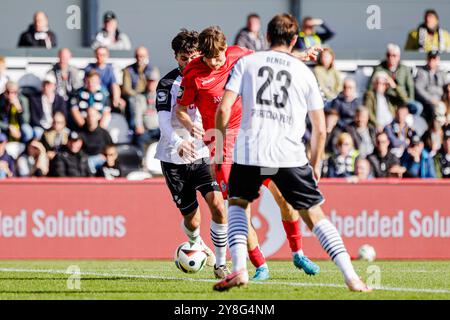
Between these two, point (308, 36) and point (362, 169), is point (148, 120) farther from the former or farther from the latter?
point (362, 169)

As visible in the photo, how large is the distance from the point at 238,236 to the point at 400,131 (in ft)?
33.3

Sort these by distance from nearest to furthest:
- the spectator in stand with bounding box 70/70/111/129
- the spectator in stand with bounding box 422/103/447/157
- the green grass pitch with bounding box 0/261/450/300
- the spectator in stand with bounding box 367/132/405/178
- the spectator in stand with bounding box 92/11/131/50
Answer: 1. the green grass pitch with bounding box 0/261/450/300
2. the spectator in stand with bounding box 367/132/405/178
3. the spectator in stand with bounding box 70/70/111/129
4. the spectator in stand with bounding box 422/103/447/157
5. the spectator in stand with bounding box 92/11/131/50

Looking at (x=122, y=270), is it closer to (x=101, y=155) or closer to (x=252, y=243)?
(x=252, y=243)

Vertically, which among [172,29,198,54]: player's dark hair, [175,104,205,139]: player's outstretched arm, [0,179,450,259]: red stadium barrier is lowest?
[0,179,450,259]: red stadium barrier

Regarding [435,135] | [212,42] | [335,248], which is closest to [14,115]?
[435,135]

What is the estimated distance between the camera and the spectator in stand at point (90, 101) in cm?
1827

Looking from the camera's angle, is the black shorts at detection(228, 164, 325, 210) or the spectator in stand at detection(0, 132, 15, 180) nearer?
the black shorts at detection(228, 164, 325, 210)

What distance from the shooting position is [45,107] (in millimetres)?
18531

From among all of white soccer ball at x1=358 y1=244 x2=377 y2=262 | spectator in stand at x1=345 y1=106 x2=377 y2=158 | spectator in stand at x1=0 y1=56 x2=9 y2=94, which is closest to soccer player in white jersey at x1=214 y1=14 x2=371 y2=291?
white soccer ball at x1=358 y1=244 x2=377 y2=262

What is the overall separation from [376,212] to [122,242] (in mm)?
3758

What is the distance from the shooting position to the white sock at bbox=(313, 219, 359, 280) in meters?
9.02

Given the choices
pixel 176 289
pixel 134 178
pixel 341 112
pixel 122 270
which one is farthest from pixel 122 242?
pixel 176 289

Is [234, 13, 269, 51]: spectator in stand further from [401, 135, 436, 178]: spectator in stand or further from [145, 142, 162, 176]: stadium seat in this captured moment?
[401, 135, 436, 178]: spectator in stand

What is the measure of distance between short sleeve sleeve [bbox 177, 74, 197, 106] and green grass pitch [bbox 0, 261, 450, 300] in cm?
178
